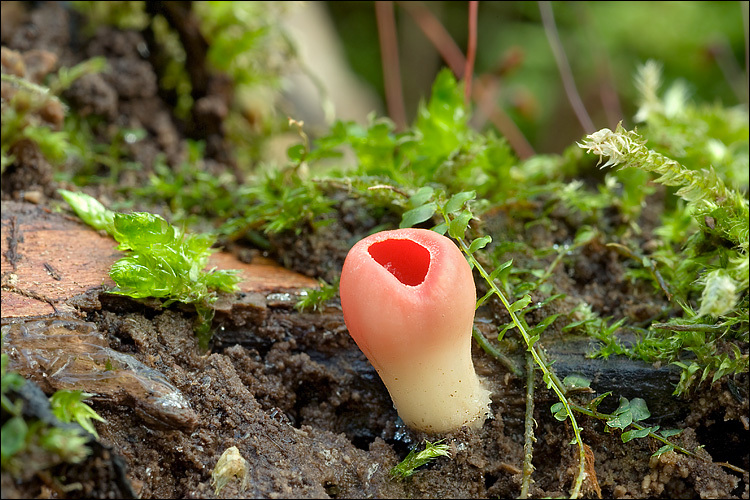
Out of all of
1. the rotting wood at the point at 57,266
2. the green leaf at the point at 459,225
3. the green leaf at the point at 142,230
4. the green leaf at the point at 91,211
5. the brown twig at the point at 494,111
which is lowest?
the brown twig at the point at 494,111

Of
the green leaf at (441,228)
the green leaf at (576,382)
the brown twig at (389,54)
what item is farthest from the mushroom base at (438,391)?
the brown twig at (389,54)

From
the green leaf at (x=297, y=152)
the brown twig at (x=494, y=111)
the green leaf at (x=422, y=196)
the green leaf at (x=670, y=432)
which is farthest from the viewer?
the brown twig at (x=494, y=111)

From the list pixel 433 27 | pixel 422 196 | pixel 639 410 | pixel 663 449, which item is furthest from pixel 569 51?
pixel 663 449

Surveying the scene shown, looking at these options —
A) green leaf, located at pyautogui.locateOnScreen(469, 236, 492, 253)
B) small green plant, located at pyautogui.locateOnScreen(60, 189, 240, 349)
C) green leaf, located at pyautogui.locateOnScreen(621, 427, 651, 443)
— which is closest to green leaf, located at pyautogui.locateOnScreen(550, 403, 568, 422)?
green leaf, located at pyautogui.locateOnScreen(621, 427, 651, 443)

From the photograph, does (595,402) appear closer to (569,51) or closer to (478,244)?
(478,244)

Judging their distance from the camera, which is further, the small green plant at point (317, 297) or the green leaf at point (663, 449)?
the small green plant at point (317, 297)

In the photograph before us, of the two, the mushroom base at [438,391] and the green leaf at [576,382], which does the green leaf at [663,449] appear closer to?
the green leaf at [576,382]

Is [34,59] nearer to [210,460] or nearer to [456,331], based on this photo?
[210,460]
